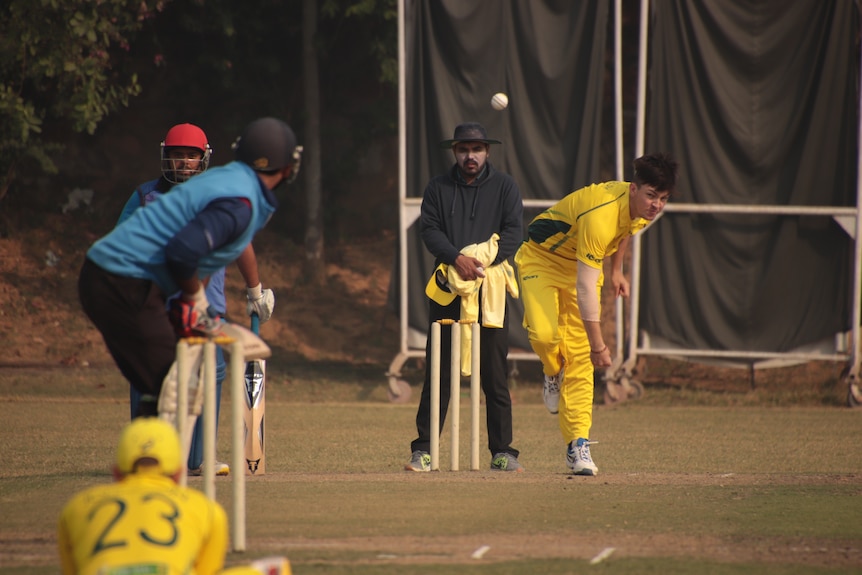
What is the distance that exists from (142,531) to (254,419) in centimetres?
372

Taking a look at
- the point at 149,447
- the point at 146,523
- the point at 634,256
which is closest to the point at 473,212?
the point at 149,447

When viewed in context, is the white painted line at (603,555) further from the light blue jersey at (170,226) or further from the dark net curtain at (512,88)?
the dark net curtain at (512,88)

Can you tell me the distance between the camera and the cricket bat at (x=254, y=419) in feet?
23.6

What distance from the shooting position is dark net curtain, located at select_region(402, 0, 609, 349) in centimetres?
1345

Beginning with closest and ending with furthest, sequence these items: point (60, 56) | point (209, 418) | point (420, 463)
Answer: point (209, 418) → point (420, 463) → point (60, 56)

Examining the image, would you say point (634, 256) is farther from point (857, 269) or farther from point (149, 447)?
point (149, 447)

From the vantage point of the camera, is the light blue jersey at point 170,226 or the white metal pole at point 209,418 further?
the light blue jersey at point 170,226

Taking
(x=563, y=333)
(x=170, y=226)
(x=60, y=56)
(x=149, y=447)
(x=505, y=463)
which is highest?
(x=60, y=56)

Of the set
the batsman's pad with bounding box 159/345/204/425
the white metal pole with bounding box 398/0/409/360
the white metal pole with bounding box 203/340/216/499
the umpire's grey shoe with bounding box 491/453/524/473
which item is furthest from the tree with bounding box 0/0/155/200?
the white metal pole with bounding box 203/340/216/499

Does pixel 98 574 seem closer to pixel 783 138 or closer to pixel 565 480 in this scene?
pixel 565 480

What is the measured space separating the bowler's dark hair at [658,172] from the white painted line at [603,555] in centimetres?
239

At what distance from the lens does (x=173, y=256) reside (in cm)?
479

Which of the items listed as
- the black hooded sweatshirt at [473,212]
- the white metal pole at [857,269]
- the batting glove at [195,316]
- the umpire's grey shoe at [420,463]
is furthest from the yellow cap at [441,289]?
the white metal pole at [857,269]

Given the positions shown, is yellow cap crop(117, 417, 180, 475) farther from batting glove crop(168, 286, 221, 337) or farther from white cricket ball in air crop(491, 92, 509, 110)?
white cricket ball in air crop(491, 92, 509, 110)
